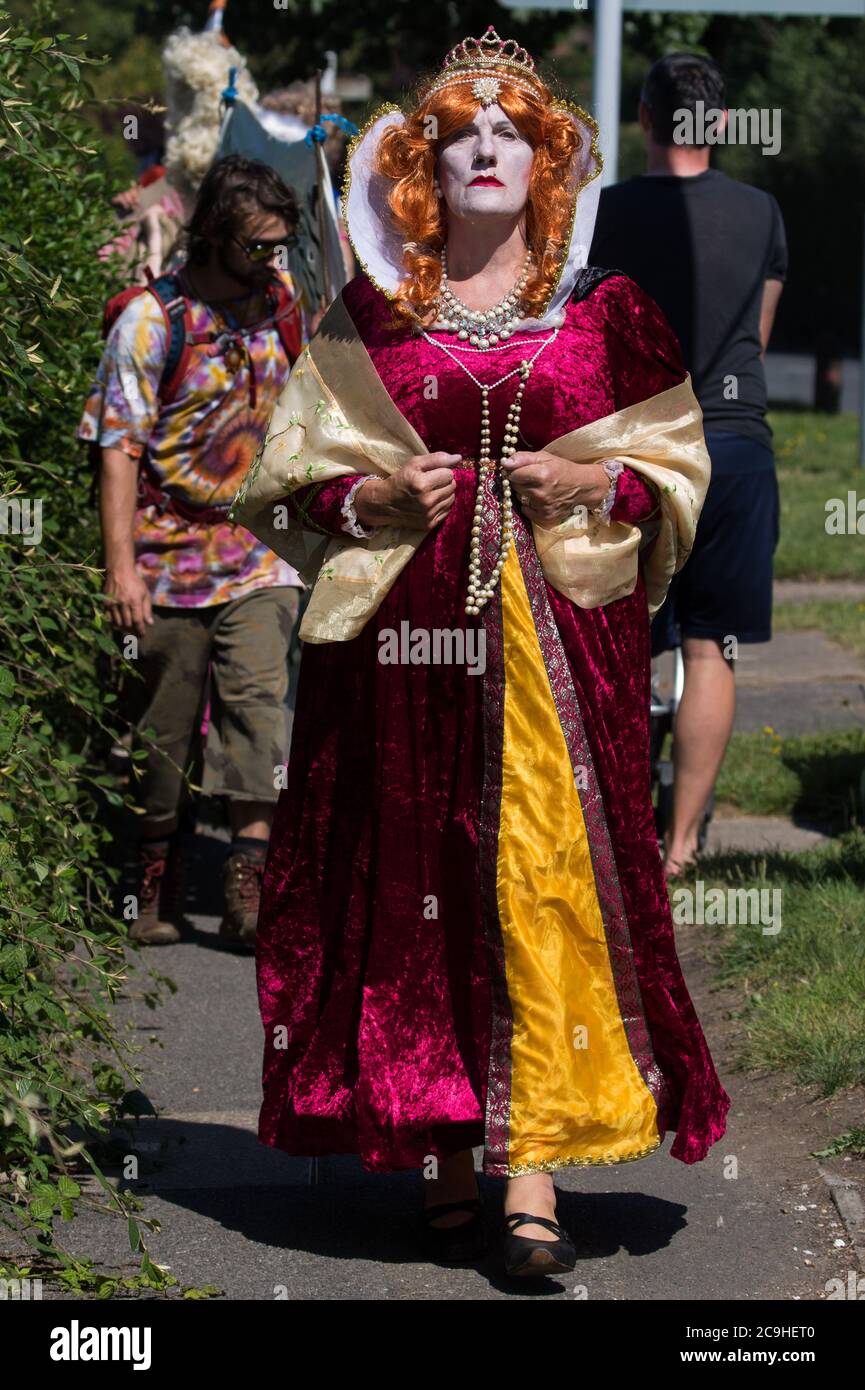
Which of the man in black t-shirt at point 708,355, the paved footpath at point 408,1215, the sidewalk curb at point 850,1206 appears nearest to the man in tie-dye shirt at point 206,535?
the man in black t-shirt at point 708,355

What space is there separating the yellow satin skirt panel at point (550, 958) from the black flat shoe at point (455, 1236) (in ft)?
0.73

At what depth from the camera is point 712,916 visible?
19.1ft

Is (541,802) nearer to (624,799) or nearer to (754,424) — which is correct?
(624,799)

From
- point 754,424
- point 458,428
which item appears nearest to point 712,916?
point 754,424

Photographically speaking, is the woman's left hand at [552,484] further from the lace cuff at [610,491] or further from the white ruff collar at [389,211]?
the white ruff collar at [389,211]

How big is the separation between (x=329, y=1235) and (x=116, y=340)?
2.68m

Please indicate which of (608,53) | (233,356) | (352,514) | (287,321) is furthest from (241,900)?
(608,53)

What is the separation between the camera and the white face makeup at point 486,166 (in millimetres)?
3914

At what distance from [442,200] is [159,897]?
280 cm

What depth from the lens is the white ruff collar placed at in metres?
3.97

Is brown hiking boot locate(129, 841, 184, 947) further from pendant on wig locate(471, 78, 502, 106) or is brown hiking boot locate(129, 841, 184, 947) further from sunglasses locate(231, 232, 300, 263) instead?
pendant on wig locate(471, 78, 502, 106)

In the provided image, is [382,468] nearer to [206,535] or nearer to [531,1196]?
[531,1196]

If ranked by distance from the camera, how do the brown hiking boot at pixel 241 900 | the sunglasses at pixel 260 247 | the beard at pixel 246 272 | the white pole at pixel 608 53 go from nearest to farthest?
the sunglasses at pixel 260 247 → the beard at pixel 246 272 → the brown hiking boot at pixel 241 900 → the white pole at pixel 608 53

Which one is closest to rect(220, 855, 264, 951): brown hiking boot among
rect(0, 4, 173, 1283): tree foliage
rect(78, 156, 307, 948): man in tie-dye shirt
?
rect(78, 156, 307, 948): man in tie-dye shirt
